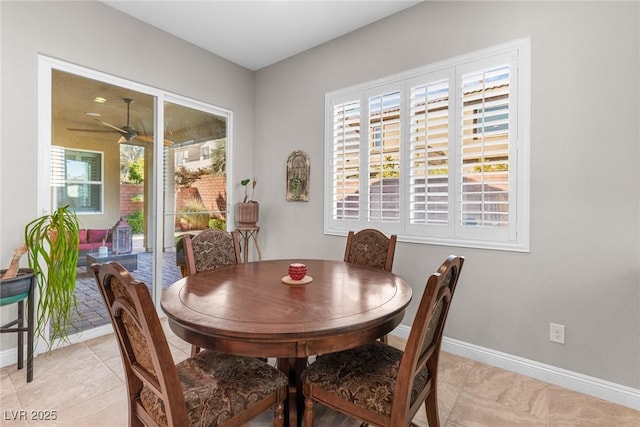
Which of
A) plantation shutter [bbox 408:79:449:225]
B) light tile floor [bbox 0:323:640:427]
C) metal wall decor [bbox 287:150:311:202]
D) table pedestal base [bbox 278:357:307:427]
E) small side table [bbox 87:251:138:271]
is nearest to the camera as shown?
table pedestal base [bbox 278:357:307:427]

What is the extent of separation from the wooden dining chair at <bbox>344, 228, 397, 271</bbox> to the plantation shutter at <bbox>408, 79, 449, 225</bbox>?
0.47 meters

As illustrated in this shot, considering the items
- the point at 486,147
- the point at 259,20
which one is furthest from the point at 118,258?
the point at 486,147

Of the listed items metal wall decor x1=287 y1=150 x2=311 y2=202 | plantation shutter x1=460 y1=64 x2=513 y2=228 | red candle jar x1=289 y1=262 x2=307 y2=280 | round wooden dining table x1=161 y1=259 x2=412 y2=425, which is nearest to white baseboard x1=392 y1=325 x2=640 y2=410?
plantation shutter x1=460 y1=64 x2=513 y2=228

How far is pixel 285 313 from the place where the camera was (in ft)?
4.33

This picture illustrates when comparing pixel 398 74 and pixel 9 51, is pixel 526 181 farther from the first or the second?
pixel 9 51

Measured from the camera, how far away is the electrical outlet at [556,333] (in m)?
2.08

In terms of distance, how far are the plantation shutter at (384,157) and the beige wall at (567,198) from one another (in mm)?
361

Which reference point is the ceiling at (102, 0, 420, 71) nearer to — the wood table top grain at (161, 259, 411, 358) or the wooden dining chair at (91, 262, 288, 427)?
the wood table top grain at (161, 259, 411, 358)

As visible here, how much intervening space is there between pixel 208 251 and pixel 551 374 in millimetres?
2552

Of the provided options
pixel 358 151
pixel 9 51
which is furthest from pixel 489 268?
pixel 9 51

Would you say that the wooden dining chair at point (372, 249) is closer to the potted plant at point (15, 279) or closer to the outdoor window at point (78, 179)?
the potted plant at point (15, 279)

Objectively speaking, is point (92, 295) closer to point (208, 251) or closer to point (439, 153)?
point (208, 251)

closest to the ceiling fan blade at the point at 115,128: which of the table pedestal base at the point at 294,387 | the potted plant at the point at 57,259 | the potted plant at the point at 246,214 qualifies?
the potted plant at the point at 57,259

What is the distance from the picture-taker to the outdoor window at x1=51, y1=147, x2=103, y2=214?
102 inches
